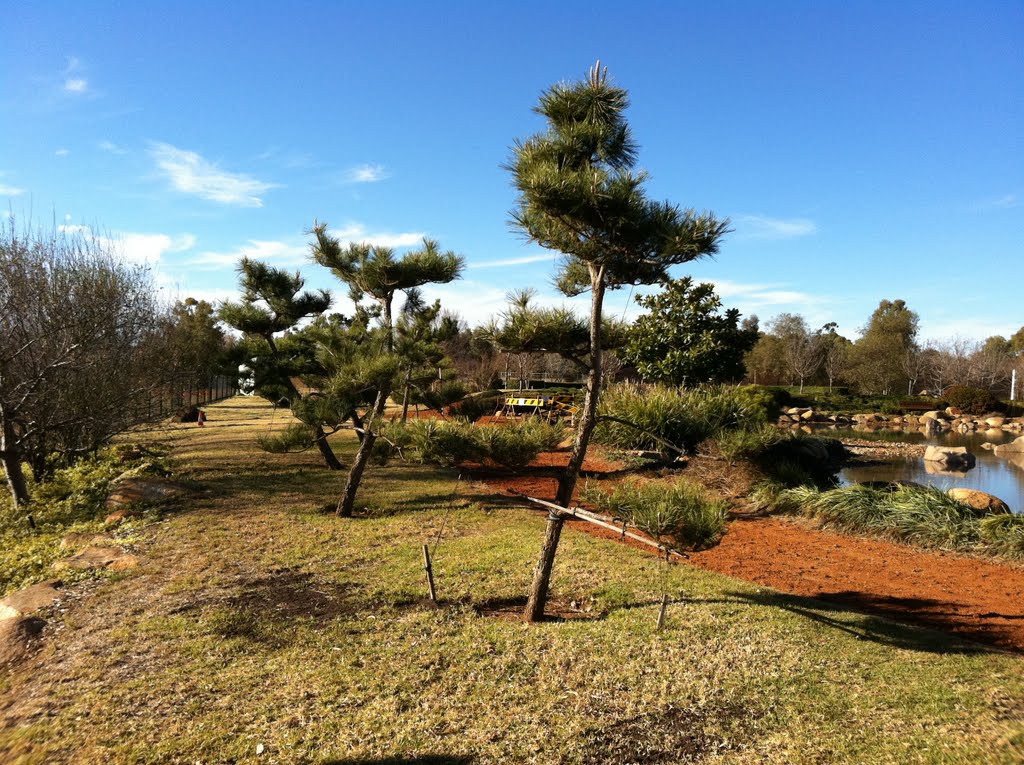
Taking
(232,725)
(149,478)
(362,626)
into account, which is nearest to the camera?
(232,725)

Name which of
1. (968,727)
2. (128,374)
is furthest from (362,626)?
(128,374)

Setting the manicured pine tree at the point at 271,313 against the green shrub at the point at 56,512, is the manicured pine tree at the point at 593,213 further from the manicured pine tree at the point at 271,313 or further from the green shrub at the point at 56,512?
the manicured pine tree at the point at 271,313

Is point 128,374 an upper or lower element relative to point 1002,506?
upper

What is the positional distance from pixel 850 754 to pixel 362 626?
2.94 metres

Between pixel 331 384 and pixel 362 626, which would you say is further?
pixel 331 384

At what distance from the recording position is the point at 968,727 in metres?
3.07

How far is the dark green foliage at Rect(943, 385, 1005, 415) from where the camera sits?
29.8 meters

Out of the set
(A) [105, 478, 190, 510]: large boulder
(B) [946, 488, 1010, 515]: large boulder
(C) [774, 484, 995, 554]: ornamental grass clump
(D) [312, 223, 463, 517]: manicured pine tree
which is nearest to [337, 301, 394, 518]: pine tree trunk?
(D) [312, 223, 463, 517]: manicured pine tree

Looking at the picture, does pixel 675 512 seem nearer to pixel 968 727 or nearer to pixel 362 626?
pixel 968 727

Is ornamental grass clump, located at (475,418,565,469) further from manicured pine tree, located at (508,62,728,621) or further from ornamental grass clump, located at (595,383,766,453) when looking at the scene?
manicured pine tree, located at (508,62,728,621)

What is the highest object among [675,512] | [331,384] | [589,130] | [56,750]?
[589,130]

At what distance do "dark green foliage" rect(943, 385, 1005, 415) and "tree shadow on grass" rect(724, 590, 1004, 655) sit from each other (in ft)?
102

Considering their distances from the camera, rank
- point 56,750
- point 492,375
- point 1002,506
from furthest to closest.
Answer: point 492,375 → point 1002,506 → point 56,750

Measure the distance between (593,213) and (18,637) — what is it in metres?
4.69
